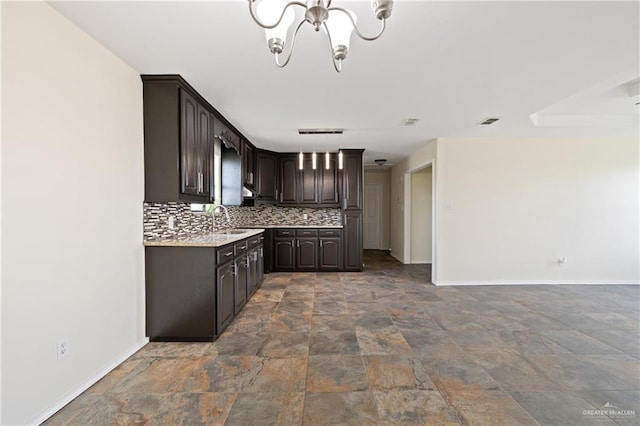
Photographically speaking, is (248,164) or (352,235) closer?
(248,164)

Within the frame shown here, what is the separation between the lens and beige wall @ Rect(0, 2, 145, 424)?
4.91ft

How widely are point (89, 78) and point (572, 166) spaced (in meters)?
6.40

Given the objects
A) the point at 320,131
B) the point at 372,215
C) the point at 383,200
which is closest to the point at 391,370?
the point at 320,131

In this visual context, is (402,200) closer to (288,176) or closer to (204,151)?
(288,176)

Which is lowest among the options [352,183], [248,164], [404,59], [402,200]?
[402,200]

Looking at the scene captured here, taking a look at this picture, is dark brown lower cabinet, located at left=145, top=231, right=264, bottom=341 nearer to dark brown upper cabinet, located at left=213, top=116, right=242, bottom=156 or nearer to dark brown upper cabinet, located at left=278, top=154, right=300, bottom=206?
dark brown upper cabinet, located at left=213, top=116, right=242, bottom=156

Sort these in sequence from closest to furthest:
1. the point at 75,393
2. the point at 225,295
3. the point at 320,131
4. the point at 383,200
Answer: the point at 75,393 < the point at 225,295 < the point at 320,131 < the point at 383,200

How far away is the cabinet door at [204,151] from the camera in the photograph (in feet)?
9.68

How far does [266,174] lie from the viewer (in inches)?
225

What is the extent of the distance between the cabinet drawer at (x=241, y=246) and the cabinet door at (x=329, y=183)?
260 centimetres

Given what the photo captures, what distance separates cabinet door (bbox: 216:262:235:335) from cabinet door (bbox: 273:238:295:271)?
8.20 ft

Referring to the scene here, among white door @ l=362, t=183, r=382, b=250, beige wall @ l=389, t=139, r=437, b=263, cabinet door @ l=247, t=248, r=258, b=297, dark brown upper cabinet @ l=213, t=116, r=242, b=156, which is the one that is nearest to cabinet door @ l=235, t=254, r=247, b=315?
cabinet door @ l=247, t=248, r=258, b=297

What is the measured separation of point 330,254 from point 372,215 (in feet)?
10.8

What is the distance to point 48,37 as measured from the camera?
1685 millimetres
